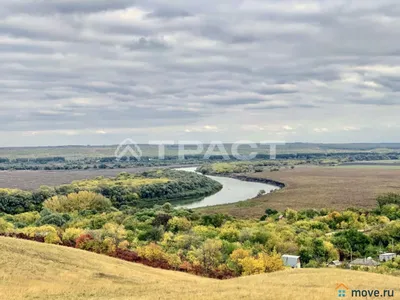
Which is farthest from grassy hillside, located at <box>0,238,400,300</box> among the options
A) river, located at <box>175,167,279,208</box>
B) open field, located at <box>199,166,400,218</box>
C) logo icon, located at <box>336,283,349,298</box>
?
river, located at <box>175,167,279,208</box>

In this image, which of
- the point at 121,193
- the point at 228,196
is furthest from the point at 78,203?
the point at 228,196

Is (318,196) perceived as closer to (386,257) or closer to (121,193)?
(121,193)

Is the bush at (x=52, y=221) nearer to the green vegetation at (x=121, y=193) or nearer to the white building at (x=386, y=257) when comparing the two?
the green vegetation at (x=121, y=193)

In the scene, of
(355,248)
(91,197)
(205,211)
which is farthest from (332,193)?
(355,248)

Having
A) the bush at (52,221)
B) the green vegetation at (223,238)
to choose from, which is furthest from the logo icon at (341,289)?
the bush at (52,221)

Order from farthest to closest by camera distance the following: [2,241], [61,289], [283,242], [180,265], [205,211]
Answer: [205,211]
[283,242]
[180,265]
[2,241]
[61,289]

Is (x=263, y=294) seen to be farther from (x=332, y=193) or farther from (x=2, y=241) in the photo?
(x=332, y=193)
